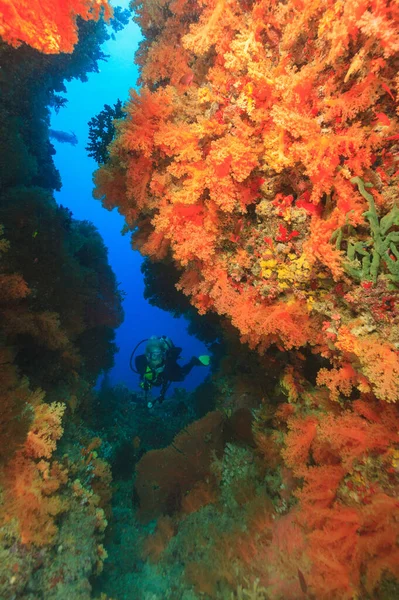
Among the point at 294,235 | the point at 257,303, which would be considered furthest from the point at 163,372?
the point at 294,235

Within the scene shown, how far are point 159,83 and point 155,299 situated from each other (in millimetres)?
5853

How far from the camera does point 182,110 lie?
3844 mm

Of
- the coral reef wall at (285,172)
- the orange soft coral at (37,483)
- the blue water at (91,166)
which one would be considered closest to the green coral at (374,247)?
the coral reef wall at (285,172)

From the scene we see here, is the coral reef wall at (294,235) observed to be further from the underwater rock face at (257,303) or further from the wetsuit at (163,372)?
the wetsuit at (163,372)

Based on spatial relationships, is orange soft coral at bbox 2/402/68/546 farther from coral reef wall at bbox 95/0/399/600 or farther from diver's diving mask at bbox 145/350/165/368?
diver's diving mask at bbox 145/350/165/368

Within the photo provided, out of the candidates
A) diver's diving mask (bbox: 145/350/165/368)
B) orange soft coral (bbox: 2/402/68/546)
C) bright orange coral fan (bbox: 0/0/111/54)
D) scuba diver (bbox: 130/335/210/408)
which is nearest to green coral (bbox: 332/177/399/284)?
bright orange coral fan (bbox: 0/0/111/54)

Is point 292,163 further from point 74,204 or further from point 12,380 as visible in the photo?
point 74,204

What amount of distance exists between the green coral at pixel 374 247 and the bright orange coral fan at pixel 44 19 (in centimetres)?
347

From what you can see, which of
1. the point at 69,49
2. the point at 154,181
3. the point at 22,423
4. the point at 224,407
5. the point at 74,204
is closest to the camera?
the point at 69,49

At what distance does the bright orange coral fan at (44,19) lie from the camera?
3334 mm

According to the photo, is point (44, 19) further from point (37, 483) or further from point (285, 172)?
point (37, 483)

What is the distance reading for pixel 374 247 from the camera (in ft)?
8.55

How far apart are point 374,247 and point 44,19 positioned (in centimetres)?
412

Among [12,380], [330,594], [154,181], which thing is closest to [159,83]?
[154,181]
